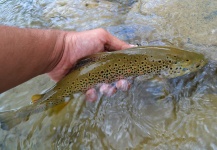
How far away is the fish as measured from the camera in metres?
2.35

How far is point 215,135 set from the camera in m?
1.98

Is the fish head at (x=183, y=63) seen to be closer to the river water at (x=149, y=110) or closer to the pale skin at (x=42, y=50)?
the river water at (x=149, y=110)

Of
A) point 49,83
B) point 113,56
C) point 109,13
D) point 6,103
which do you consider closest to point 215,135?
point 113,56

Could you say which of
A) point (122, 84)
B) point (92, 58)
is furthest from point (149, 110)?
point (92, 58)

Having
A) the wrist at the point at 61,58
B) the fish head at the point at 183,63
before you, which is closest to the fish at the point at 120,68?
the fish head at the point at 183,63

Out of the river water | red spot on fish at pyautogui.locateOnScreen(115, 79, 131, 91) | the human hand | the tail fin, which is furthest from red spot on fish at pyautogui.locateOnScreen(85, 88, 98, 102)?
the tail fin

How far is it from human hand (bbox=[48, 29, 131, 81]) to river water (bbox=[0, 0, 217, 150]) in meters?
0.41

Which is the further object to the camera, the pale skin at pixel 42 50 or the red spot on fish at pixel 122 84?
the red spot on fish at pixel 122 84

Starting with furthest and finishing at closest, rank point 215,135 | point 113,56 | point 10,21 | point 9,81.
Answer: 1. point 10,21
2. point 113,56
3. point 9,81
4. point 215,135

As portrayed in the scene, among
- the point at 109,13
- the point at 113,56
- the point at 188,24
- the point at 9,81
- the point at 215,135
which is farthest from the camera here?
the point at 109,13

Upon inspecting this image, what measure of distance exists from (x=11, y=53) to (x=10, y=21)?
2.80m

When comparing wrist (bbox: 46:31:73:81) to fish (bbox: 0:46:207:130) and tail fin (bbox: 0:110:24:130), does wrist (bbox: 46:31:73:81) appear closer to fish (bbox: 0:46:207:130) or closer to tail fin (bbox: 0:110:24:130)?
fish (bbox: 0:46:207:130)

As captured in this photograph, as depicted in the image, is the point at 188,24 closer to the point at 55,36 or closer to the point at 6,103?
the point at 55,36

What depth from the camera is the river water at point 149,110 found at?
6.94 ft
